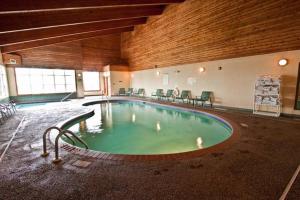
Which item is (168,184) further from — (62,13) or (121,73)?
(121,73)

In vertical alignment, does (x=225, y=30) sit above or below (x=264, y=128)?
above

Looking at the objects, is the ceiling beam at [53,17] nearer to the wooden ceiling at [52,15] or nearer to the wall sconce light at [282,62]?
the wooden ceiling at [52,15]

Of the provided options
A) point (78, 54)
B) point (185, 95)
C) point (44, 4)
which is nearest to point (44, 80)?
point (78, 54)

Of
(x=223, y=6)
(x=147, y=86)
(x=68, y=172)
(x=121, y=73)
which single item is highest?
(x=223, y=6)

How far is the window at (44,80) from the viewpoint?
34.1 feet

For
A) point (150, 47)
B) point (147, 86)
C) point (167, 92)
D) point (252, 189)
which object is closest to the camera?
point (252, 189)

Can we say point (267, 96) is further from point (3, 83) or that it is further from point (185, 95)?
point (3, 83)

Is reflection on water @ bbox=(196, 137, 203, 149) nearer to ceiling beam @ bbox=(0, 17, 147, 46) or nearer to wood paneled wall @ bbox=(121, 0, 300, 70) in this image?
wood paneled wall @ bbox=(121, 0, 300, 70)

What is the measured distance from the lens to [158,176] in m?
2.04

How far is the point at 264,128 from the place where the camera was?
4039 millimetres

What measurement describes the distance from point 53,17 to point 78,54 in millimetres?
7532

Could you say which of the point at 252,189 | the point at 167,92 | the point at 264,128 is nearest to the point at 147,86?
the point at 167,92

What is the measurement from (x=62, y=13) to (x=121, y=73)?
858 cm

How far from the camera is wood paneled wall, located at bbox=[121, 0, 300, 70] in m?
Result: 5.10
